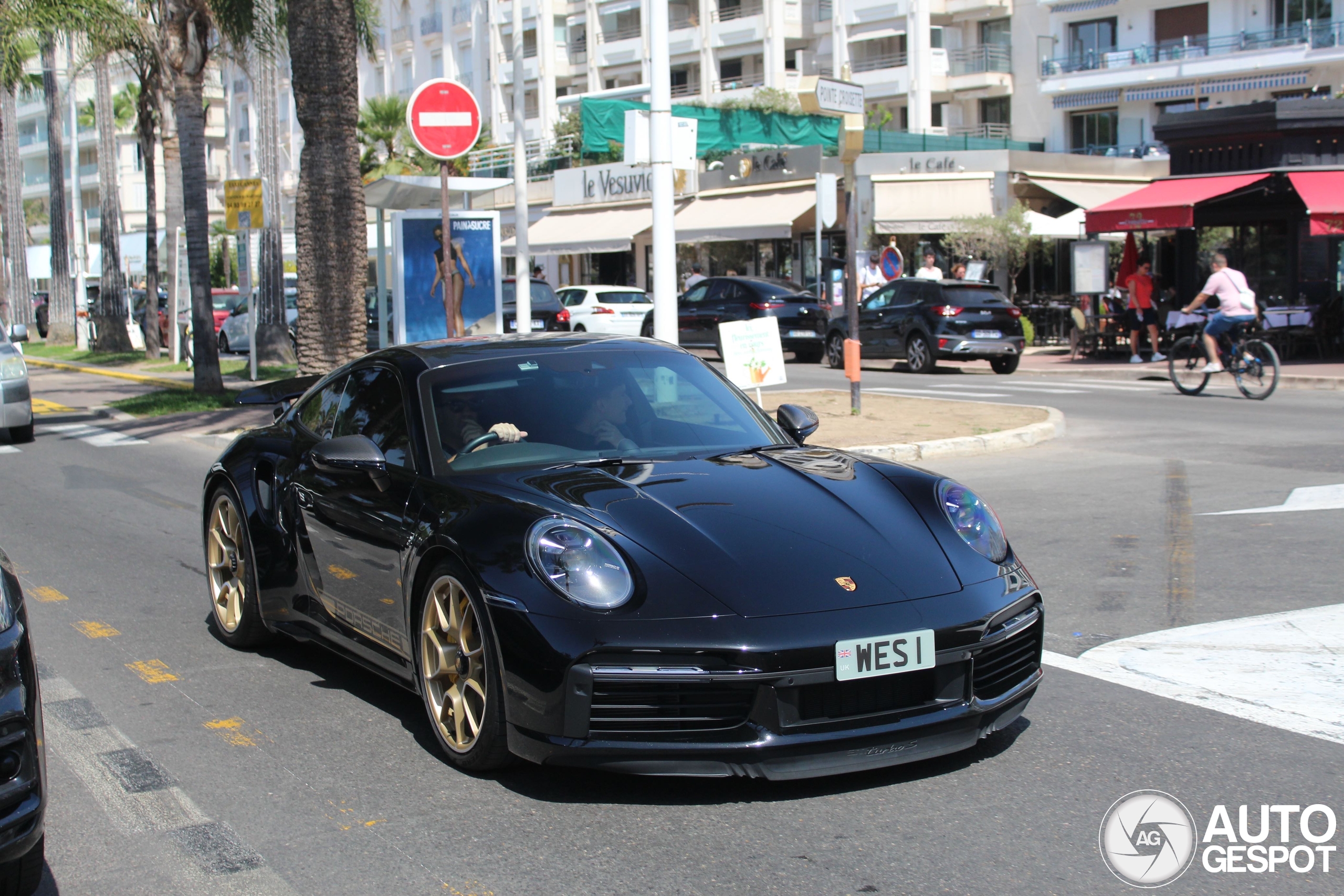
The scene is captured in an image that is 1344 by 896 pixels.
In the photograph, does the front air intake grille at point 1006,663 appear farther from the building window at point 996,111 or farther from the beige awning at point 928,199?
the building window at point 996,111

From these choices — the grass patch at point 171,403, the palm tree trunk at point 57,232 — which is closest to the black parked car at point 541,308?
the grass patch at point 171,403

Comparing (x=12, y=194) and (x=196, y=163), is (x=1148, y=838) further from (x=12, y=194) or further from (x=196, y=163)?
(x=12, y=194)

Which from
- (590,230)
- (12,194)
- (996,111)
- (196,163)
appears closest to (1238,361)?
(196,163)

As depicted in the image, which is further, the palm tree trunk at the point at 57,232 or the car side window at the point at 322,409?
the palm tree trunk at the point at 57,232

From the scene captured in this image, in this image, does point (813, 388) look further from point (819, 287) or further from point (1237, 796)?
point (1237, 796)

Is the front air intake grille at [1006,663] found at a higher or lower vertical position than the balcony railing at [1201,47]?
lower

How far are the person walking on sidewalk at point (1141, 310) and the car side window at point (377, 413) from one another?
2049 centimetres

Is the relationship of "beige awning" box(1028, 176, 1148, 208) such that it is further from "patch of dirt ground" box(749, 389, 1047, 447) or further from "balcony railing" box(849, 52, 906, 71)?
"patch of dirt ground" box(749, 389, 1047, 447)

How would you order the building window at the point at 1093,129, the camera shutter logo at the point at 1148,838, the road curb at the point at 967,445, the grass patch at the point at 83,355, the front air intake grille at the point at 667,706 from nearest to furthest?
the camera shutter logo at the point at 1148,838 < the front air intake grille at the point at 667,706 < the road curb at the point at 967,445 < the grass patch at the point at 83,355 < the building window at the point at 1093,129

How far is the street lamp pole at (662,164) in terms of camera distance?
43.0ft

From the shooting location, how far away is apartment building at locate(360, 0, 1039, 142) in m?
52.5

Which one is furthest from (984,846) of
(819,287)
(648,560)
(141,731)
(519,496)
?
(819,287)

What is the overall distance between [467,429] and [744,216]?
3370 centimetres

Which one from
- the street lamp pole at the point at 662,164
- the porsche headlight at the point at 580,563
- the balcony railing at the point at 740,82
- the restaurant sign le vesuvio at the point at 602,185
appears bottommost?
the porsche headlight at the point at 580,563
